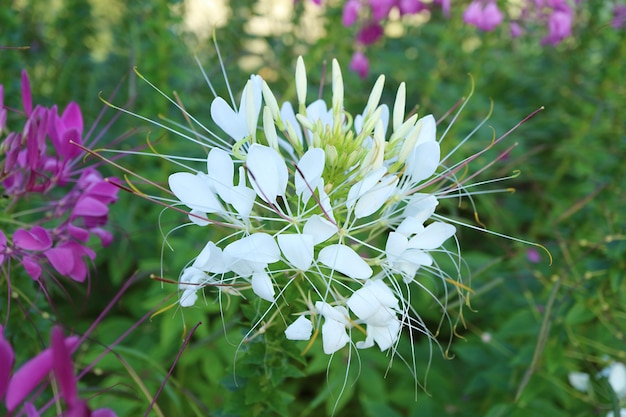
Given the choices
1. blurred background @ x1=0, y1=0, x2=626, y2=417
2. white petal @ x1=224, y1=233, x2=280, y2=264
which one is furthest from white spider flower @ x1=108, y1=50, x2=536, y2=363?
blurred background @ x1=0, y1=0, x2=626, y2=417

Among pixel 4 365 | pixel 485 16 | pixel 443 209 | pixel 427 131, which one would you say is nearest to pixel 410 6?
pixel 485 16

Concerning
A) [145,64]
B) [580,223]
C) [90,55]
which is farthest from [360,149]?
[90,55]

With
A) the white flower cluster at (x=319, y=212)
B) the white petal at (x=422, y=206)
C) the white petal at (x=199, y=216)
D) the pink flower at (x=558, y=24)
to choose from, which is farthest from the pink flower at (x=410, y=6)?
the white petal at (x=199, y=216)

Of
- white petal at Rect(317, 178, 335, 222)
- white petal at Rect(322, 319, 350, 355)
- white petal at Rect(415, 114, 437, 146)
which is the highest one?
white petal at Rect(415, 114, 437, 146)

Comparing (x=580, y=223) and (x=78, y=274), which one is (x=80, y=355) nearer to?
(x=78, y=274)

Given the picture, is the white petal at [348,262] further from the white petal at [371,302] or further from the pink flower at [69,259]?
the pink flower at [69,259]

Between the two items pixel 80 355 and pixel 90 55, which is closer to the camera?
pixel 80 355

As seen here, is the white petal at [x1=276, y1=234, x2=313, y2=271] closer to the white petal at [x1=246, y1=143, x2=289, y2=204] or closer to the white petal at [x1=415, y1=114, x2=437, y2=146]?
A: the white petal at [x1=246, y1=143, x2=289, y2=204]
